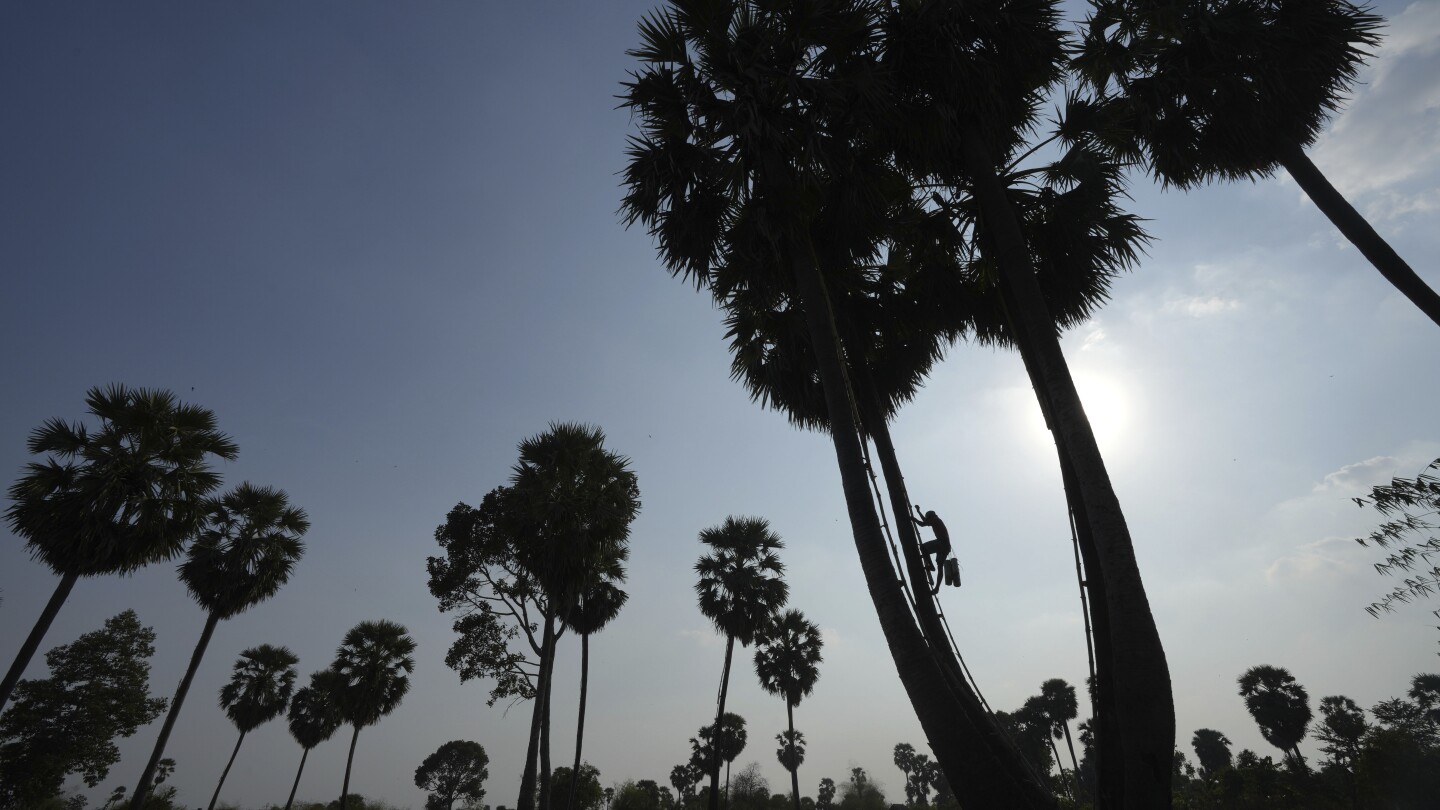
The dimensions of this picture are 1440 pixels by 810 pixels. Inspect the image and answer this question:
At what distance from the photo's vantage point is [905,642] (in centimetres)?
544

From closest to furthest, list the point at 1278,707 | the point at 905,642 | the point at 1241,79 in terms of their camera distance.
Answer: the point at 905,642, the point at 1241,79, the point at 1278,707

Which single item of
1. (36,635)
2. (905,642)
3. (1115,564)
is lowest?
(905,642)

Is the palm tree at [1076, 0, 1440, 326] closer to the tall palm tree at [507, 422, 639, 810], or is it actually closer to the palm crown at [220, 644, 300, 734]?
the tall palm tree at [507, 422, 639, 810]

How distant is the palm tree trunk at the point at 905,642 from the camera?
15.2ft

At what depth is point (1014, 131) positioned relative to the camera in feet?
28.1

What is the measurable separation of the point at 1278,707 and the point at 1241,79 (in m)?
54.5

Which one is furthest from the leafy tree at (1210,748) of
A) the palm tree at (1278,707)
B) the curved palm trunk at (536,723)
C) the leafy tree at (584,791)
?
the curved palm trunk at (536,723)

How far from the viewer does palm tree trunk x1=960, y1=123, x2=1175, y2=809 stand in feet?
15.7

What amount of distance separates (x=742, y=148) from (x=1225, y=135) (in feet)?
24.7

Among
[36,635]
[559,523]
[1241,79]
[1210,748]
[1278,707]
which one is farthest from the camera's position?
[1210,748]

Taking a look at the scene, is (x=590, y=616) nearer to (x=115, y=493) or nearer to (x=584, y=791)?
(x=115, y=493)

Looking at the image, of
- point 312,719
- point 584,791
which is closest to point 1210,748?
point 584,791

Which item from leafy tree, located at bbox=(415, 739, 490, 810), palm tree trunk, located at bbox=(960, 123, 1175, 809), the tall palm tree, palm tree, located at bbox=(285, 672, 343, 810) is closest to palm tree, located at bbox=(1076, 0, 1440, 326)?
palm tree trunk, located at bbox=(960, 123, 1175, 809)

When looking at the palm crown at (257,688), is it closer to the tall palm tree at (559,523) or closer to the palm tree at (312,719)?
the palm tree at (312,719)
